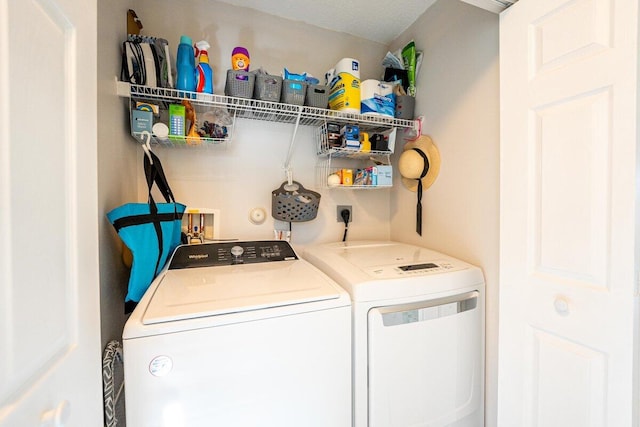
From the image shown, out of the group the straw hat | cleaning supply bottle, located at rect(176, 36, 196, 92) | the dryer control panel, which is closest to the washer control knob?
the dryer control panel

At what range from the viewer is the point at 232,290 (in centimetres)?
91

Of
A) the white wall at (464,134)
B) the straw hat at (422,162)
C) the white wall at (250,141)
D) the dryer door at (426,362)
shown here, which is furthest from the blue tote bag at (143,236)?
the white wall at (464,134)

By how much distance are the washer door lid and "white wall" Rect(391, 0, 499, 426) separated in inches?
31.0

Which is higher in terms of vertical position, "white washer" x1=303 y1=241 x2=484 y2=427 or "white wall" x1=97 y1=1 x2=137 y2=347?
"white wall" x1=97 y1=1 x2=137 y2=347

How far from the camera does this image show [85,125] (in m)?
0.57

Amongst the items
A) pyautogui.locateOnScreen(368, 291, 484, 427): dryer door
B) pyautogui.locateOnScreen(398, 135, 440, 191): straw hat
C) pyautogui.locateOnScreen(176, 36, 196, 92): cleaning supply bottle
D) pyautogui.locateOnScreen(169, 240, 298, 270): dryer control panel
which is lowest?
pyautogui.locateOnScreen(368, 291, 484, 427): dryer door

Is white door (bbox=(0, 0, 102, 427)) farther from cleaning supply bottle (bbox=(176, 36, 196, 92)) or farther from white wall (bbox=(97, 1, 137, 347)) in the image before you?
cleaning supply bottle (bbox=(176, 36, 196, 92))

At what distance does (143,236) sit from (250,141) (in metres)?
0.85

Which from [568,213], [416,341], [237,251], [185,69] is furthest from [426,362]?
[185,69]

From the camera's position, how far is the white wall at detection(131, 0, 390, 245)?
147 cm

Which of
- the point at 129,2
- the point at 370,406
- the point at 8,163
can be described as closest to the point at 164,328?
the point at 8,163

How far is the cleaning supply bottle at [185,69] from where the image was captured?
3.96ft

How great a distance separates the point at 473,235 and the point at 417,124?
760 millimetres

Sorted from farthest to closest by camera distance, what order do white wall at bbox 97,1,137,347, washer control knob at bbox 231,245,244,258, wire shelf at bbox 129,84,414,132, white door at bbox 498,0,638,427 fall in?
washer control knob at bbox 231,245,244,258
wire shelf at bbox 129,84,414,132
white wall at bbox 97,1,137,347
white door at bbox 498,0,638,427
